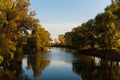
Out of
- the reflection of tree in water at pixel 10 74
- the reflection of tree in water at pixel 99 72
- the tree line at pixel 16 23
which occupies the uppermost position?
the tree line at pixel 16 23

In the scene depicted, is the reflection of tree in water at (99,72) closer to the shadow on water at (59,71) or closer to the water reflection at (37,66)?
the shadow on water at (59,71)

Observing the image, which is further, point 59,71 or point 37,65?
point 37,65

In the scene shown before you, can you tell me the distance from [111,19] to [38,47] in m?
59.4

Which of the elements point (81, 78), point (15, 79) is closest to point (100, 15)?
point (81, 78)

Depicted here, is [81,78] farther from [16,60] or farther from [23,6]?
[16,60]

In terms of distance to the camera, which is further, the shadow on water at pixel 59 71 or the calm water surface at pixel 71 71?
the calm water surface at pixel 71 71

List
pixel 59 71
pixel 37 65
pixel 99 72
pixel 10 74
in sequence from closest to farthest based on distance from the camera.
A: 1. pixel 10 74
2. pixel 99 72
3. pixel 59 71
4. pixel 37 65

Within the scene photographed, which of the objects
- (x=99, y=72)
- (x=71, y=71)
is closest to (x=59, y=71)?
(x=71, y=71)

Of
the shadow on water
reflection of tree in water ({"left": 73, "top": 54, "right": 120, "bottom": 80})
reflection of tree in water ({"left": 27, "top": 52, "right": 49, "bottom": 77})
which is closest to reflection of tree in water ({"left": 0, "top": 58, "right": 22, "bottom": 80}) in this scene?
the shadow on water

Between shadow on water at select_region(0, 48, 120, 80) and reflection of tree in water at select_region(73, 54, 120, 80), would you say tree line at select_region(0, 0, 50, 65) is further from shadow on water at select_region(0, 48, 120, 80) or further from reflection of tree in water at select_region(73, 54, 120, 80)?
reflection of tree in water at select_region(73, 54, 120, 80)

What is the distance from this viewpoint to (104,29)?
8500cm

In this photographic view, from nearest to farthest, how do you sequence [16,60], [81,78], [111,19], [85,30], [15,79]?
[15,79], [81,78], [16,60], [111,19], [85,30]

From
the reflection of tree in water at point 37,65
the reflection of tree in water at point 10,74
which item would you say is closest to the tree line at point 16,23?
the reflection of tree in water at point 10,74

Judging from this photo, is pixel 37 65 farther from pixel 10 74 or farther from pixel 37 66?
pixel 10 74
